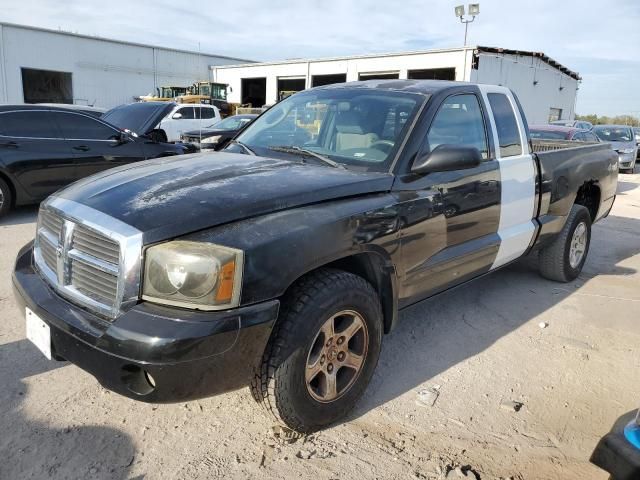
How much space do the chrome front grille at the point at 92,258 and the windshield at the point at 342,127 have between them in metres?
1.38

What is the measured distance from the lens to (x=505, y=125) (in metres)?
4.09

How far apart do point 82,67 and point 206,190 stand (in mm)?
40726

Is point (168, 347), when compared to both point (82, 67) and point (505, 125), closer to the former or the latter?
point (505, 125)

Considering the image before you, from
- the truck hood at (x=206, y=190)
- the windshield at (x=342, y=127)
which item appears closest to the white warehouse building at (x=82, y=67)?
the windshield at (x=342, y=127)

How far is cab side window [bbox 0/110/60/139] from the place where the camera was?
6973 millimetres

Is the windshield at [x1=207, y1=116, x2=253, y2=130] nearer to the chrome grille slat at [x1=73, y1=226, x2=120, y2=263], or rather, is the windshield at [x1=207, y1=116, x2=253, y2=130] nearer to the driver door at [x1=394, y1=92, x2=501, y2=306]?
the driver door at [x1=394, y1=92, x2=501, y2=306]

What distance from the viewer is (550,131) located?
12.6 meters

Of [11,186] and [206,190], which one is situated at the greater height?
[206,190]

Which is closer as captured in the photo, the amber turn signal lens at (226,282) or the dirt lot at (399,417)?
the amber turn signal lens at (226,282)

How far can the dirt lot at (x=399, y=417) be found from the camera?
2467 millimetres

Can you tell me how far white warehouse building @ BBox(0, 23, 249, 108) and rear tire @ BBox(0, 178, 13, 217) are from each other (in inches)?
1214

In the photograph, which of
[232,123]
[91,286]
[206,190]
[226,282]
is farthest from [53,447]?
[232,123]

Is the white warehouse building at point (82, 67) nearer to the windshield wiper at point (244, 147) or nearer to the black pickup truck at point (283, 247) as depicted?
the windshield wiper at point (244, 147)

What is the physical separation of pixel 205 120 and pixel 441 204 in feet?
53.5
